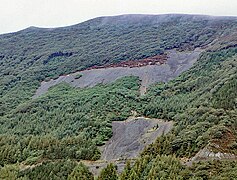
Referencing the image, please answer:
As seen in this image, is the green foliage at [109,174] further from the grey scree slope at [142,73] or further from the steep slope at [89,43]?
the steep slope at [89,43]

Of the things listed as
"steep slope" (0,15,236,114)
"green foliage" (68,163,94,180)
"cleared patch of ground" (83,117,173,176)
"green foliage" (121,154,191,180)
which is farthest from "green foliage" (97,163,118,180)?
"steep slope" (0,15,236,114)

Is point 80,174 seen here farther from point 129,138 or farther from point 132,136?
point 132,136

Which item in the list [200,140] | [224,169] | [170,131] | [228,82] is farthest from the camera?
[228,82]

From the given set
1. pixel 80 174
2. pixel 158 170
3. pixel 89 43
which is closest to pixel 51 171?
pixel 80 174

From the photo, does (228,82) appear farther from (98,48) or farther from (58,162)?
(98,48)

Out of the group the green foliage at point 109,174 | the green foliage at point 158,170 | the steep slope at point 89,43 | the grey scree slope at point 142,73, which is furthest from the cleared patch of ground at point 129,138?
the steep slope at point 89,43

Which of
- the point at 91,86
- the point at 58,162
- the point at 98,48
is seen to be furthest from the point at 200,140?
the point at 98,48

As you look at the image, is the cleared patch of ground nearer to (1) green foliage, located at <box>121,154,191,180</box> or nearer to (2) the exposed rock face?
(2) the exposed rock face
